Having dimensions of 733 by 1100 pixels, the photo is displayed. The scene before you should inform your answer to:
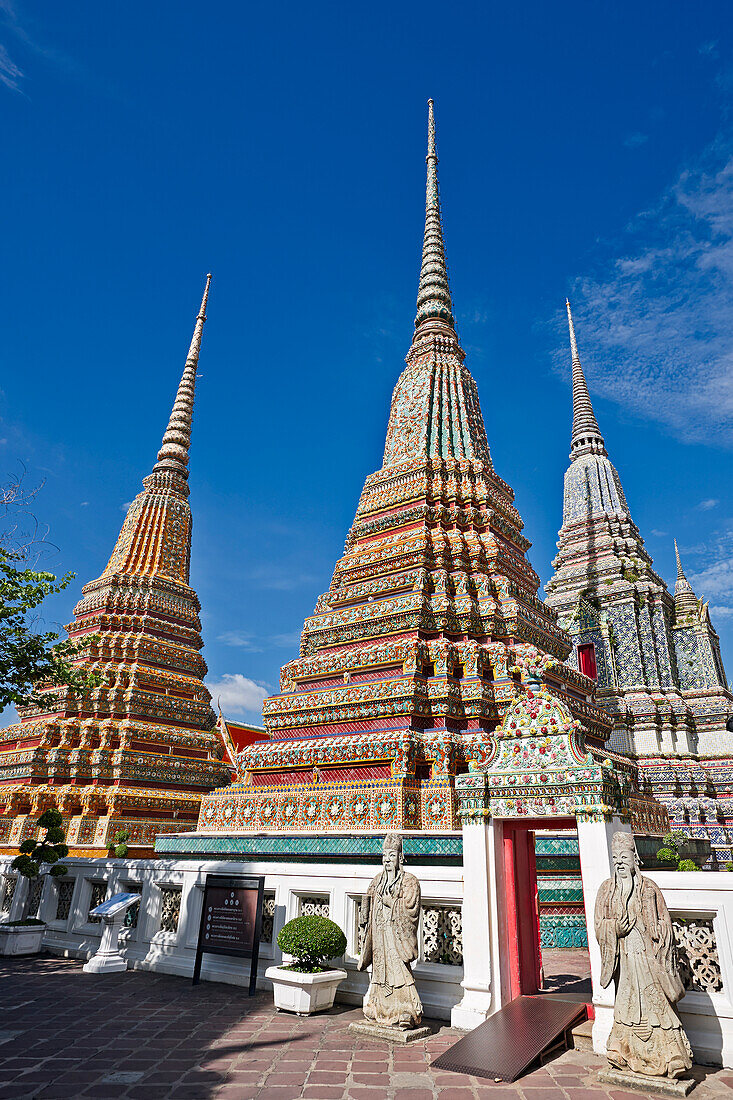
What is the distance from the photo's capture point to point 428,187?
25.9m

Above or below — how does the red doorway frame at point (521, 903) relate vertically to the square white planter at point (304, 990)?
above

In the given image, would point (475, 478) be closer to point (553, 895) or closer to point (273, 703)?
point (273, 703)

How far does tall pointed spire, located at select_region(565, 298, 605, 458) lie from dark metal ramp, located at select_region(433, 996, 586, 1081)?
101ft

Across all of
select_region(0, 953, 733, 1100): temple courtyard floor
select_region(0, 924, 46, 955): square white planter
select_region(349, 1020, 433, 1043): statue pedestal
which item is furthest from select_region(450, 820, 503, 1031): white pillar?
select_region(0, 924, 46, 955): square white planter

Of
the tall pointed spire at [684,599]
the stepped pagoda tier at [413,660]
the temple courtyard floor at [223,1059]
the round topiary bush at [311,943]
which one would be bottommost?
the temple courtyard floor at [223,1059]

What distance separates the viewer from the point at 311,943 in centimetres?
773

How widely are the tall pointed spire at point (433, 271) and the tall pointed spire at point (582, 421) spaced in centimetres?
1429

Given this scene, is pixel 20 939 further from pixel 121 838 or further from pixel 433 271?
pixel 433 271

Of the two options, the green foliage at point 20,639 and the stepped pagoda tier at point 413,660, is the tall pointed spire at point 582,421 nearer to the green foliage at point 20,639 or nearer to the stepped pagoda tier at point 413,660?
the stepped pagoda tier at point 413,660

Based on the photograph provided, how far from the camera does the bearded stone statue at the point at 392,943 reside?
695 centimetres

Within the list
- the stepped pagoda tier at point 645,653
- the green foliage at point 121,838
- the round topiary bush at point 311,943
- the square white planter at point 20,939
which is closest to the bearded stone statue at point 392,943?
the round topiary bush at point 311,943

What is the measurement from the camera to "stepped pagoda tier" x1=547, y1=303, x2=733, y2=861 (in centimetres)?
2250

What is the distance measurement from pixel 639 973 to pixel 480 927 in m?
1.87

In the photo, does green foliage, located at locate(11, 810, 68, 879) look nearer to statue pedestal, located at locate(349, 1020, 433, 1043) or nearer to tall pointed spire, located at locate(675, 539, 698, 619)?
statue pedestal, located at locate(349, 1020, 433, 1043)
